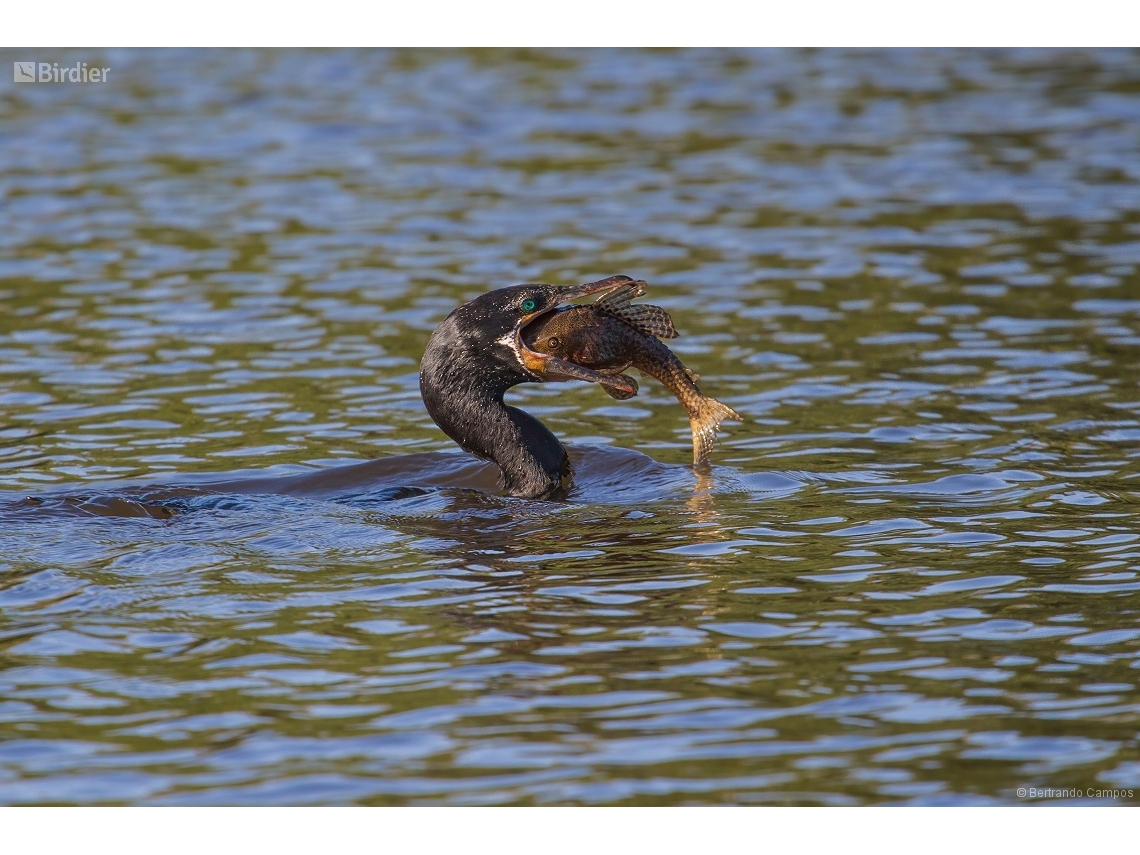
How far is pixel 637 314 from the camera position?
877 cm

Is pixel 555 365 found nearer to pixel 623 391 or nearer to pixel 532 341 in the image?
pixel 532 341

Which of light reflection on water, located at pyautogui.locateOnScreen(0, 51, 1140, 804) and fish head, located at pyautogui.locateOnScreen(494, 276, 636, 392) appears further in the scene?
fish head, located at pyautogui.locateOnScreen(494, 276, 636, 392)

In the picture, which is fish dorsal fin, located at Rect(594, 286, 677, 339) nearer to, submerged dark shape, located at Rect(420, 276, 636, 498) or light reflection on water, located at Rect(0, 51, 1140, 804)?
submerged dark shape, located at Rect(420, 276, 636, 498)

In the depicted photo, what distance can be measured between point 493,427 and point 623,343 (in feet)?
2.86

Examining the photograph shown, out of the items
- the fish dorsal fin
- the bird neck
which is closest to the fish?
the fish dorsal fin

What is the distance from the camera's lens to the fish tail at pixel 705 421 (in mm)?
8914

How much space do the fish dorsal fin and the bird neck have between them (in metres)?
0.68

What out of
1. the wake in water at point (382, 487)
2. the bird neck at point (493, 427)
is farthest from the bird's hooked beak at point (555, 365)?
the wake in water at point (382, 487)

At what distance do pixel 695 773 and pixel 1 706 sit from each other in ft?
8.71

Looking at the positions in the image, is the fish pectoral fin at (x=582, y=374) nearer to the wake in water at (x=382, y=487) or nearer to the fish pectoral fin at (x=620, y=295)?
the fish pectoral fin at (x=620, y=295)

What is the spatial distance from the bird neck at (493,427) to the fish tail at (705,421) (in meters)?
0.82

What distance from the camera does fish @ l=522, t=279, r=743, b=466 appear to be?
8.70m

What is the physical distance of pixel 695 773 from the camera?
17.1ft

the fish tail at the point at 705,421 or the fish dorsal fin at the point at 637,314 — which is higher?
the fish dorsal fin at the point at 637,314
